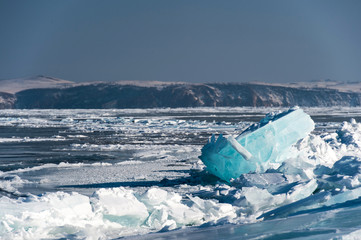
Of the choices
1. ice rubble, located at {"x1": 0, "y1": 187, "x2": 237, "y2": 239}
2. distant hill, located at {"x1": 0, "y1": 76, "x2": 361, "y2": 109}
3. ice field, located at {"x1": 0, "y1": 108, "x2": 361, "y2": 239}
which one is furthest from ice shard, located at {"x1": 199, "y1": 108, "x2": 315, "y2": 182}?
distant hill, located at {"x1": 0, "y1": 76, "x2": 361, "y2": 109}

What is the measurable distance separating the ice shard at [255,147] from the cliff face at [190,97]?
64318 mm

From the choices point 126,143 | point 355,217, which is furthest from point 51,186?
point 126,143

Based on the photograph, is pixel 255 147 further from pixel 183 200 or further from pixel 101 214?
pixel 101 214

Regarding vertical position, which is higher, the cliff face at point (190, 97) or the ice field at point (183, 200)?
the cliff face at point (190, 97)

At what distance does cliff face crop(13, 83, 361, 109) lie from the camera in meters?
74.3

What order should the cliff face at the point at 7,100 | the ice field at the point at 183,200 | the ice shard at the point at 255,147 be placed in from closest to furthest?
the ice field at the point at 183,200 < the ice shard at the point at 255,147 < the cliff face at the point at 7,100

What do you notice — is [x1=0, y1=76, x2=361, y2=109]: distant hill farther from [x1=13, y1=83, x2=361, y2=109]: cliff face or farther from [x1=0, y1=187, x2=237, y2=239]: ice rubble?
[x1=0, y1=187, x2=237, y2=239]: ice rubble

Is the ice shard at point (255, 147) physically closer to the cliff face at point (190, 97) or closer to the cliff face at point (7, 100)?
the cliff face at point (190, 97)

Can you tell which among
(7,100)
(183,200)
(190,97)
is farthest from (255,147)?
(7,100)

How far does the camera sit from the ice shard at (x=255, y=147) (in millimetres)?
7746

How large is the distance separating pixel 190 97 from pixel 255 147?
66716 millimetres

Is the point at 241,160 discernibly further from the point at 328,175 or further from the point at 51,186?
the point at 51,186

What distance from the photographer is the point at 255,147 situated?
802 cm

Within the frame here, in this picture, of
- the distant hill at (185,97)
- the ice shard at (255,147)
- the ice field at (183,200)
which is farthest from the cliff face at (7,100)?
the ice shard at (255,147)
